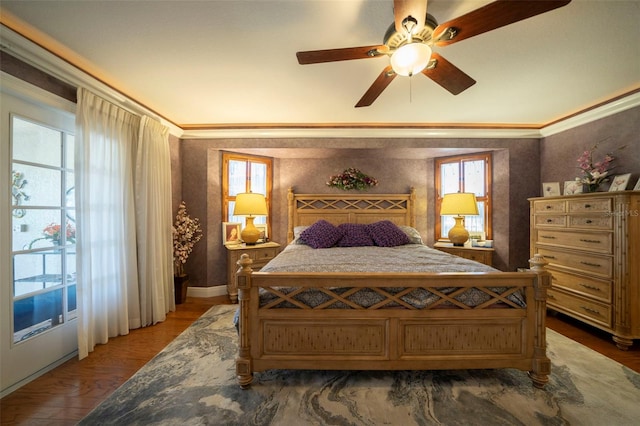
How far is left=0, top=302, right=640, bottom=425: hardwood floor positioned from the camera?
151cm

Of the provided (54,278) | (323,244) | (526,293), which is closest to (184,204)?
(54,278)

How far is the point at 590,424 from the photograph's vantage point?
1385 millimetres

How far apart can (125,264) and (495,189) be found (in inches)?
191

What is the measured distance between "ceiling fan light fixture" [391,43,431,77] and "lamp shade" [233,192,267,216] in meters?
2.55

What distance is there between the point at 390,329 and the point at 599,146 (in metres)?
3.41

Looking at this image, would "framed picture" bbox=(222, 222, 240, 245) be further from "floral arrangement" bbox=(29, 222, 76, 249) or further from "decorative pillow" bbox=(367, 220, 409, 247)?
"decorative pillow" bbox=(367, 220, 409, 247)

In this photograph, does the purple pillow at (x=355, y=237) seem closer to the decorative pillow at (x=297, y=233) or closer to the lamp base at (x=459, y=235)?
the decorative pillow at (x=297, y=233)

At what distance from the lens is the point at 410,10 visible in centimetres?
120

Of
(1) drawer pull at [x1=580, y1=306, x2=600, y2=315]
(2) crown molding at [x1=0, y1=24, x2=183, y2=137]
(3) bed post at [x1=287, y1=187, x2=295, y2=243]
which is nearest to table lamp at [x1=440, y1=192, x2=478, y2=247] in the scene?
(1) drawer pull at [x1=580, y1=306, x2=600, y2=315]

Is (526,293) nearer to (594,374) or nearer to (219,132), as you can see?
(594,374)

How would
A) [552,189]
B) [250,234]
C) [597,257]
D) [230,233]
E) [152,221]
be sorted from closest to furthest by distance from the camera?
[597,257] < [152,221] < [552,189] < [250,234] < [230,233]

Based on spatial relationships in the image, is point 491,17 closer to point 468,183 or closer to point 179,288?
point 468,183

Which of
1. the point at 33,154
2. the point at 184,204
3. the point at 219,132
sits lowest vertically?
the point at 184,204

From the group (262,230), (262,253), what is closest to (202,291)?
(262,253)
